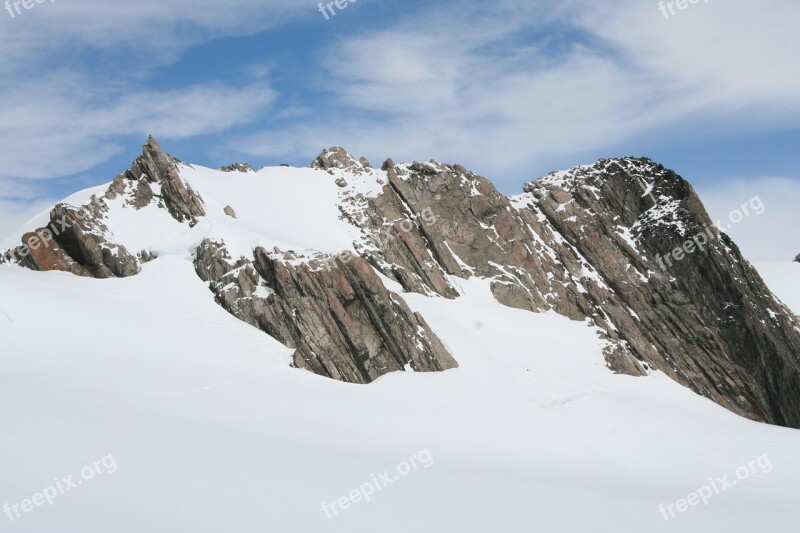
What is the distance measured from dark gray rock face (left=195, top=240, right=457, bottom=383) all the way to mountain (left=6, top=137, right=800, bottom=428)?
71 mm

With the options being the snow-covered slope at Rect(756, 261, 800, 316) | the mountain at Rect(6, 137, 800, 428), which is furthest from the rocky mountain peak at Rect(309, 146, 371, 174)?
the snow-covered slope at Rect(756, 261, 800, 316)

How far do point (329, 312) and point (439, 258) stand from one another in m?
13.1

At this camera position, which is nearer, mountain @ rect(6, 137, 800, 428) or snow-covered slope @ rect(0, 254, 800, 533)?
snow-covered slope @ rect(0, 254, 800, 533)

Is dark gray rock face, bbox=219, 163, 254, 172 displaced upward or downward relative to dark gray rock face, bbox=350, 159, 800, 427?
upward

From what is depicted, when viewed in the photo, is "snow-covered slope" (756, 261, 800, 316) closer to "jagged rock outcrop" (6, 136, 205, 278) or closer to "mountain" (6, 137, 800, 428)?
"mountain" (6, 137, 800, 428)

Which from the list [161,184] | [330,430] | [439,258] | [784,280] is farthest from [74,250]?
[784,280]

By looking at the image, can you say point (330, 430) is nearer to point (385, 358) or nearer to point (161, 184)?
point (385, 358)

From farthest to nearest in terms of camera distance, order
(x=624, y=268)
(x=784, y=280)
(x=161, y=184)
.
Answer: (x=784, y=280) < (x=624, y=268) < (x=161, y=184)

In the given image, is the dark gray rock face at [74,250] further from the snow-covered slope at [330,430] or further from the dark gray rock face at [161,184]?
the dark gray rock face at [161,184]

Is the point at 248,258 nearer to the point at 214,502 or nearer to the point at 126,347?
the point at 126,347

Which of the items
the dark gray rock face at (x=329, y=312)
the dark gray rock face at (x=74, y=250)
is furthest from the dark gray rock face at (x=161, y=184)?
the dark gray rock face at (x=329, y=312)

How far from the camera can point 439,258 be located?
42.1 metres

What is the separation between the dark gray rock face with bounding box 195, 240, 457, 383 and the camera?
98.0 ft

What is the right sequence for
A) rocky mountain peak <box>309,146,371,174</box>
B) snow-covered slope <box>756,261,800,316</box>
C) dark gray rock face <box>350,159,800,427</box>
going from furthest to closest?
snow-covered slope <box>756,261,800,316</box>
rocky mountain peak <box>309,146,371,174</box>
dark gray rock face <box>350,159,800,427</box>
